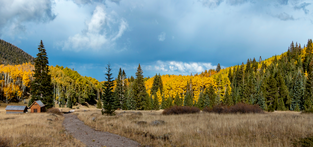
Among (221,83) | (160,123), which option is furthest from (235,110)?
(221,83)

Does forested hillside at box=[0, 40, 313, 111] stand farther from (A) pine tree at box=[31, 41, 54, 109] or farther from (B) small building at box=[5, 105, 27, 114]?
(B) small building at box=[5, 105, 27, 114]

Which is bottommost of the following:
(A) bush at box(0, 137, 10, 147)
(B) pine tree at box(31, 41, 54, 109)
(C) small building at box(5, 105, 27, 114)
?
(C) small building at box(5, 105, 27, 114)

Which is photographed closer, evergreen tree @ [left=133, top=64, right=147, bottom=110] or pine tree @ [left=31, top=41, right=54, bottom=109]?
pine tree @ [left=31, top=41, right=54, bottom=109]

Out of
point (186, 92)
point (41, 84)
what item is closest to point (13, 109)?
point (41, 84)

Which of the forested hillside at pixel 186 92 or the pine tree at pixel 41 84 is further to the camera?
the forested hillside at pixel 186 92

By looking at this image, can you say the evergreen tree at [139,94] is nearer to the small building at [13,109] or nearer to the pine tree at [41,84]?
the pine tree at [41,84]

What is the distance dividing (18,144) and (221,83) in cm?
7152

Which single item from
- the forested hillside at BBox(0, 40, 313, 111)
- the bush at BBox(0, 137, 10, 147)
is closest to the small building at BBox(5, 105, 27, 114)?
the forested hillside at BBox(0, 40, 313, 111)

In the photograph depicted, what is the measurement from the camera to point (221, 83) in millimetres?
71500

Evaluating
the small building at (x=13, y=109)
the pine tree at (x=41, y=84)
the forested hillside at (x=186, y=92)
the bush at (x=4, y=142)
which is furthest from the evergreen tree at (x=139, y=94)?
the bush at (x=4, y=142)

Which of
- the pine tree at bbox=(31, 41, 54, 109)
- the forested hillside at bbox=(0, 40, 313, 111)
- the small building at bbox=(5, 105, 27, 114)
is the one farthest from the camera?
the forested hillside at bbox=(0, 40, 313, 111)

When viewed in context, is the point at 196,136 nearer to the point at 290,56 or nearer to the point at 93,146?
the point at 93,146

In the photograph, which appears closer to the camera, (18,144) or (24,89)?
(18,144)

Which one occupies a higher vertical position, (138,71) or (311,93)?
(138,71)
